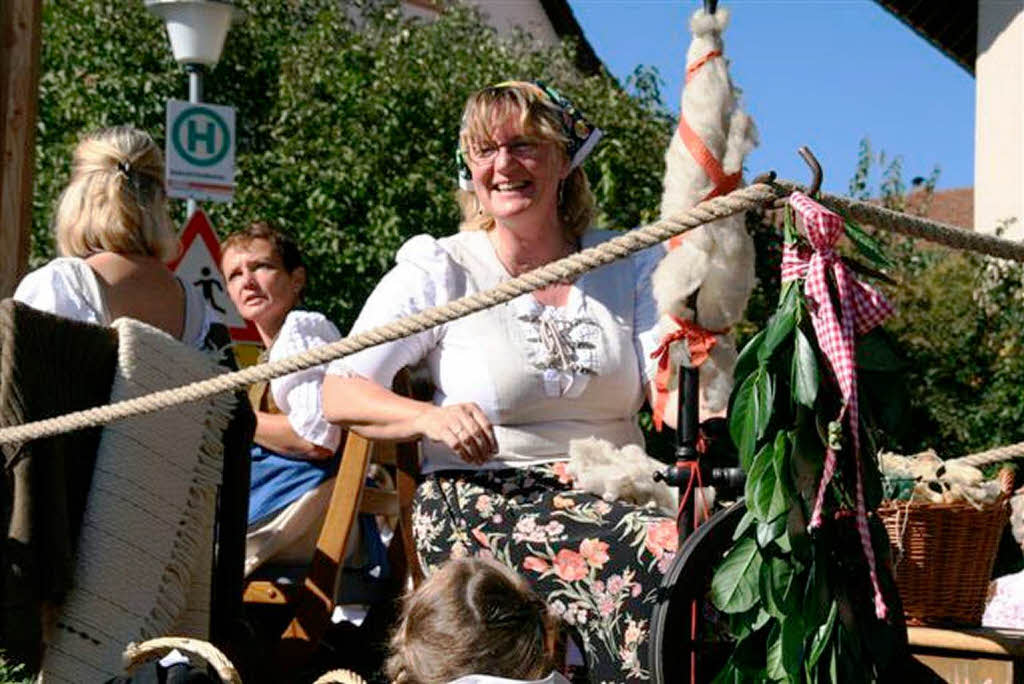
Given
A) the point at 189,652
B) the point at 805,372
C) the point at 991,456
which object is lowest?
the point at 189,652

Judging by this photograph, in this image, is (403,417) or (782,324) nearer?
(782,324)

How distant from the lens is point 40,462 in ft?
12.8

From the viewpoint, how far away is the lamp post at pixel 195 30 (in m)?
10.5

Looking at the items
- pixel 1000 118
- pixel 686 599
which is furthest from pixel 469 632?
pixel 1000 118

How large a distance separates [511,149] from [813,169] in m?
1.58

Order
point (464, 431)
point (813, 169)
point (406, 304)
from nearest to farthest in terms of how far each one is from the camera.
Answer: point (813, 169) → point (464, 431) → point (406, 304)

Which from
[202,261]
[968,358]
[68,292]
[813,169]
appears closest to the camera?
[813,169]

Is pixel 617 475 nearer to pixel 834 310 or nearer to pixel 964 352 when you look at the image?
pixel 834 310

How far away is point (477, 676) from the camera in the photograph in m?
3.02

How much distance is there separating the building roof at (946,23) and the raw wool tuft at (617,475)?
1423 cm

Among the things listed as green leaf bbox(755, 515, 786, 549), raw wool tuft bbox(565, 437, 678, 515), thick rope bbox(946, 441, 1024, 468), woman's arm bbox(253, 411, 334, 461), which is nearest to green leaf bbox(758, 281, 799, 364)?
green leaf bbox(755, 515, 786, 549)

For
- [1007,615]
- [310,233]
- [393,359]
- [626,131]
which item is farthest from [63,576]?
[626,131]

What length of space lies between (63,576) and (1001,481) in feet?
6.55

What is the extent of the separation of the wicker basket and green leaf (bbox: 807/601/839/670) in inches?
30.7
